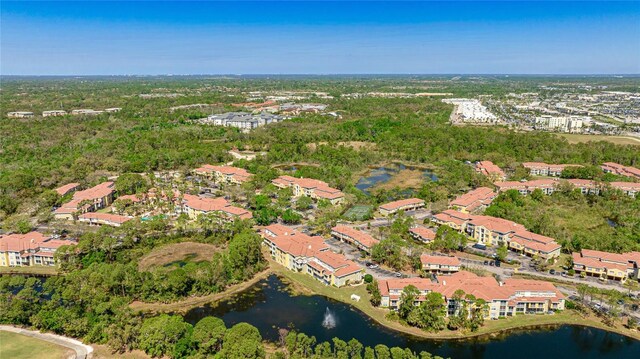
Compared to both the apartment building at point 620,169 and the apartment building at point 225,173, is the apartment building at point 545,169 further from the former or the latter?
the apartment building at point 225,173

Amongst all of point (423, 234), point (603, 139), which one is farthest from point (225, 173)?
point (603, 139)

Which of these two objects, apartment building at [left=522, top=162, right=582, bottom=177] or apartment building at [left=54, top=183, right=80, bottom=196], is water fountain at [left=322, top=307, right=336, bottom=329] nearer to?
apartment building at [left=54, top=183, right=80, bottom=196]

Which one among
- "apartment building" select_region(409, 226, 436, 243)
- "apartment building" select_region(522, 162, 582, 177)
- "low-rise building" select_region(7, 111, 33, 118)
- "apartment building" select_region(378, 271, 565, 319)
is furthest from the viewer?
"low-rise building" select_region(7, 111, 33, 118)

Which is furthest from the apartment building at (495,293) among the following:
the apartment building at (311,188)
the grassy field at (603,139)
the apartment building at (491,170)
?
the grassy field at (603,139)

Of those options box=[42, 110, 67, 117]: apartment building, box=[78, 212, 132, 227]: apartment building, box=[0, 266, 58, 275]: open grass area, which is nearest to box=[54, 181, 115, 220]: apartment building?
box=[78, 212, 132, 227]: apartment building

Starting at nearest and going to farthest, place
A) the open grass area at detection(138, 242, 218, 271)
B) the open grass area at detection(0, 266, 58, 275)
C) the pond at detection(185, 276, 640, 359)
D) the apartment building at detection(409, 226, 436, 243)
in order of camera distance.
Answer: the pond at detection(185, 276, 640, 359)
the open grass area at detection(0, 266, 58, 275)
the open grass area at detection(138, 242, 218, 271)
the apartment building at detection(409, 226, 436, 243)

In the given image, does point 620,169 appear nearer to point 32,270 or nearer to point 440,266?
point 440,266

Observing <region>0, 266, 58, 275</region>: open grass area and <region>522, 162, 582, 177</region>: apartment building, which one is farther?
<region>522, 162, 582, 177</region>: apartment building
